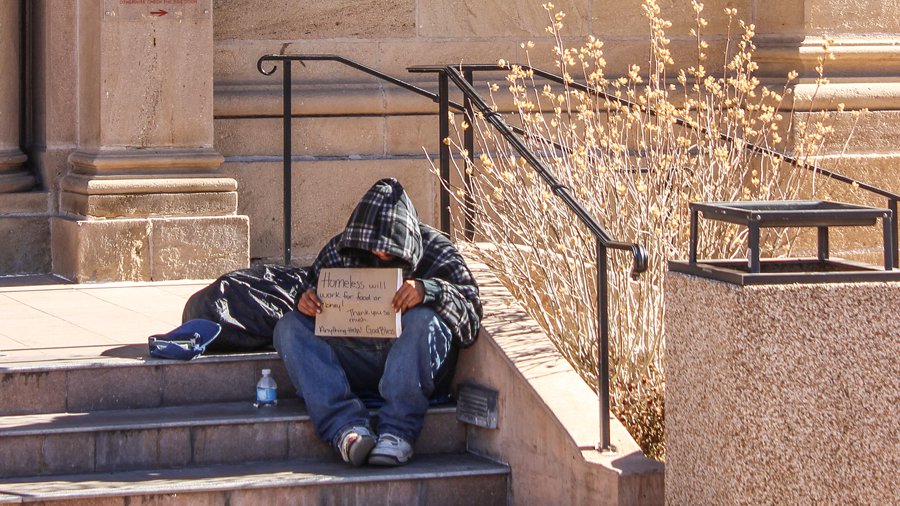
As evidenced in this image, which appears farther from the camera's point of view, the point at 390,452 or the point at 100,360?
the point at 100,360

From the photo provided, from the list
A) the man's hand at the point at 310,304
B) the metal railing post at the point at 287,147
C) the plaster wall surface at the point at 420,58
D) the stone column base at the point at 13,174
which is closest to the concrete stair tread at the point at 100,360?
the man's hand at the point at 310,304

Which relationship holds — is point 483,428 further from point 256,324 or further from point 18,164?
point 18,164

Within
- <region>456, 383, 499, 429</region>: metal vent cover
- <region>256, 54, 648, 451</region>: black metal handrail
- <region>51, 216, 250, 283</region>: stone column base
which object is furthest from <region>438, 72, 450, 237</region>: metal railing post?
<region>51, 216, 250, 283</region>: stone column base

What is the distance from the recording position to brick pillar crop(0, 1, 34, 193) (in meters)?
8.08

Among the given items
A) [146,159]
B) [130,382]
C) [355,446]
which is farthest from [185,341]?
[146,159]

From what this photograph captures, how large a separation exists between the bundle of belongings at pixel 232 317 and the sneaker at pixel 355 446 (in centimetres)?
71

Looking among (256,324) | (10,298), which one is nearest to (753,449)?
(256,324)

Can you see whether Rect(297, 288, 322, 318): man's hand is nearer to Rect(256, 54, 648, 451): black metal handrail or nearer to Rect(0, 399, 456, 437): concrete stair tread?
Rect(0, 399, 456, 437): concrete stair tread

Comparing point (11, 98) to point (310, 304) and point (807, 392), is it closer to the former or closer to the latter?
point (310, 304)

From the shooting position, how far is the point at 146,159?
25.5 ft

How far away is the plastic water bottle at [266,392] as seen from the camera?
5453mm

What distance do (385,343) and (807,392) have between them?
1.94m

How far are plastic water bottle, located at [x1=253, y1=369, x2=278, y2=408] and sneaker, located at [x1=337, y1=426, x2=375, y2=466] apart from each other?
0.50 metres

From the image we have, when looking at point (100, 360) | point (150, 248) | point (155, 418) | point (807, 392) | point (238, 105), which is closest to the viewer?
point (807, 392)
